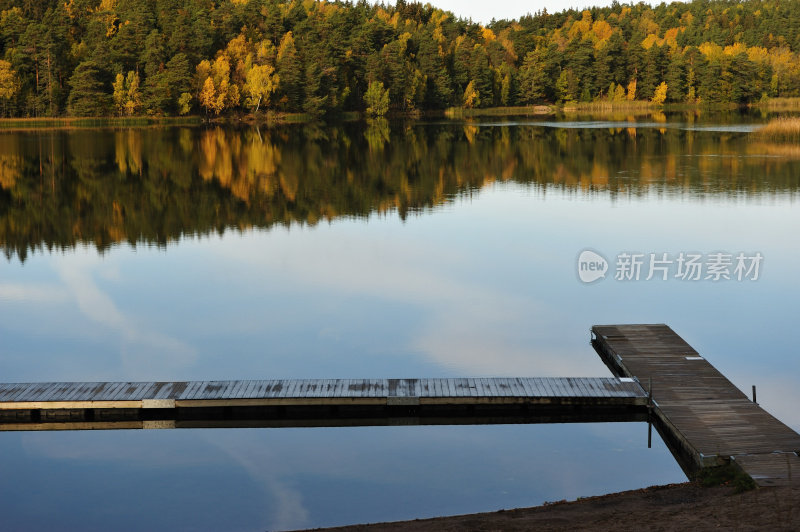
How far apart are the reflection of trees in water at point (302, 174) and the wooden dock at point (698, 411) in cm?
1492

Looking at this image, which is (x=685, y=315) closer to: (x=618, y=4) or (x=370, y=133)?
(x=370, y=133)

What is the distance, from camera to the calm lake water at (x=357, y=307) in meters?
9.59

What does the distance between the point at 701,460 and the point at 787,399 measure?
3379 mm

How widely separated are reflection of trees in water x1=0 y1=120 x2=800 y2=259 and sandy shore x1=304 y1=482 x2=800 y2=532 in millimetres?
17917

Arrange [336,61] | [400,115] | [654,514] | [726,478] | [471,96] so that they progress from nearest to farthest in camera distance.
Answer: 1. [654,514]
2. [726,478]
3. [336,61]
4. [400,115]
5. [471,96]

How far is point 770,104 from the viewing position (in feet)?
331

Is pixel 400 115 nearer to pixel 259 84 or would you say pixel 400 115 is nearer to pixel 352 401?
pixel 259 84

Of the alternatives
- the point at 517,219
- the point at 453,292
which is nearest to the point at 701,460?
the point at 453,292

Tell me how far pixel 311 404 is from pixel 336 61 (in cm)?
8231

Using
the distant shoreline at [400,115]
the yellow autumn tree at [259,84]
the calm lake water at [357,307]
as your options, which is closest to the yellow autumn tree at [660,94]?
the distant shoreline at [400,115]

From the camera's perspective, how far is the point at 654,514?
24.8 ft

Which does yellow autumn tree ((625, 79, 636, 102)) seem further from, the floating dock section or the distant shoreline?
the floating dock section

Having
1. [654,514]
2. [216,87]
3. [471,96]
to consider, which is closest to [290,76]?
[216,87]

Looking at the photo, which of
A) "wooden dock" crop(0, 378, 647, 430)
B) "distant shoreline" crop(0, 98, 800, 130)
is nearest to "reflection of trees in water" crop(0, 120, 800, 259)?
"distant shoreline" crop(0, 98, 800, 130)
